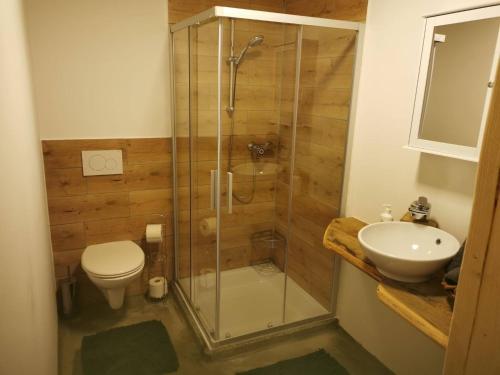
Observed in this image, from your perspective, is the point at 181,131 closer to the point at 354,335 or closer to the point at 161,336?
the point at 161,336

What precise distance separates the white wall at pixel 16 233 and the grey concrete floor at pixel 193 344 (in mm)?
910

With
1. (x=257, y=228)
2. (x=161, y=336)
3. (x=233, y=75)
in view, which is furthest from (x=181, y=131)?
(x=161, y=336)

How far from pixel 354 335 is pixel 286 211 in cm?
99

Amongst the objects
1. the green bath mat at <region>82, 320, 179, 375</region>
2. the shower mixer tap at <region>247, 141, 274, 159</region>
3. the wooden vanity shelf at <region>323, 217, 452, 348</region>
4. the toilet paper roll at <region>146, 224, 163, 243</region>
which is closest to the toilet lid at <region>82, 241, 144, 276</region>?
the toilet paper roll at <region>146, 224, 163, 243</region>

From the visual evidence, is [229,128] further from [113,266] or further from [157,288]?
[157,288]

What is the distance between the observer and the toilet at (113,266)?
101 inches

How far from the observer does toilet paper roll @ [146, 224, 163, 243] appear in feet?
9.59

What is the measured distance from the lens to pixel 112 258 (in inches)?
107

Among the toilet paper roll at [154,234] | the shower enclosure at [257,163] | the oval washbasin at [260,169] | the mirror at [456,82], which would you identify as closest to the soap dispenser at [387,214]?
the mirror at [456,82]

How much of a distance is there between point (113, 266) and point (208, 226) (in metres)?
0.71

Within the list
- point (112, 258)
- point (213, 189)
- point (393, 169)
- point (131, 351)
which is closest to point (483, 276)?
point (393, 169)

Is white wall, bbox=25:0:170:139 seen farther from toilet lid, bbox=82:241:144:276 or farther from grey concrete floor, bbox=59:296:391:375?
grey concrete floor, bbox=59:296:391:375

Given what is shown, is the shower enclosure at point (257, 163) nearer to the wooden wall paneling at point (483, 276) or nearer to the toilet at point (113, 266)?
the toilet at point (113, 266)

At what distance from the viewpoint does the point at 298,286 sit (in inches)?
119
